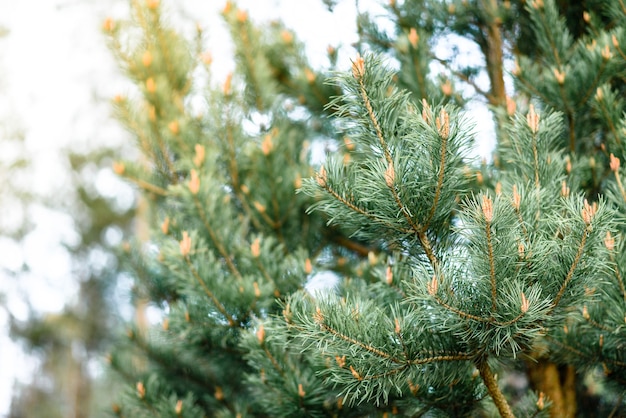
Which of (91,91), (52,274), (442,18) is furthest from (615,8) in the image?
(52,274)

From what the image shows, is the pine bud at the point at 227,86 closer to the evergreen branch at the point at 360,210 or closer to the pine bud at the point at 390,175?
the evergreen branch at the point at 360,210

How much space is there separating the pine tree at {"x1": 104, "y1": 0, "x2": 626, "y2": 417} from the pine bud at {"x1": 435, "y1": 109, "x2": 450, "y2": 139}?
0.5 inches

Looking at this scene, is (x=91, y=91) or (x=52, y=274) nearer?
(x=91, y=91)

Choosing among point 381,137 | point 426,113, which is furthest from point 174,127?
point 426,113

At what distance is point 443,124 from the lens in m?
1.25

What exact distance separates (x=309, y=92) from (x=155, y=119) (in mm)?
760

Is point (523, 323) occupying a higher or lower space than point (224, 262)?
lower

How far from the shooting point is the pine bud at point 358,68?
1.33 m

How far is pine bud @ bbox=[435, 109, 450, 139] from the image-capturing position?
4.10ft

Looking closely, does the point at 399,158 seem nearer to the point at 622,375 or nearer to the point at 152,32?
the point at 622,375

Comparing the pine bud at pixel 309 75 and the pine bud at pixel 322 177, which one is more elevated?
the pine bud at pixel 309 75

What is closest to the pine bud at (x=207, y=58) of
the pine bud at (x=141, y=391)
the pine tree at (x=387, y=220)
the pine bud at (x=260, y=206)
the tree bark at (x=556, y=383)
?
the pine tree at (x=387, y=220)

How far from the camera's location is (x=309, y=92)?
8.78 ft

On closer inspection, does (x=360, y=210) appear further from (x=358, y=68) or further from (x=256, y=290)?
(x=256, y=290)
